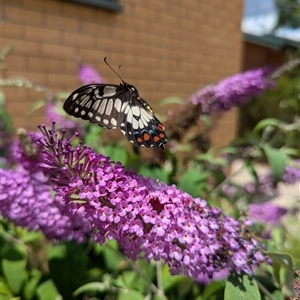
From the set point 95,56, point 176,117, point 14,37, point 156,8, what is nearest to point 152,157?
point 176,117

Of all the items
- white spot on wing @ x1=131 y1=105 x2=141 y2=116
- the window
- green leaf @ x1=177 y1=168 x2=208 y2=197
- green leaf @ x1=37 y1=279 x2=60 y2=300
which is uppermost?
the window

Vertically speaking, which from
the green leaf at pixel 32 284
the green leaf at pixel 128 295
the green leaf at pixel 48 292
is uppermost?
the green leaf at pixel 128 295

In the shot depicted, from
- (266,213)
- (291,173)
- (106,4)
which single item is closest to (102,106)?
(291,173)

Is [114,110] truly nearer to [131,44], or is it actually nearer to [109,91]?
[109,91]

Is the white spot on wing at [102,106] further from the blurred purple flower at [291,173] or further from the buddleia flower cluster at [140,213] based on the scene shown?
the blurred purple flower at [291,173]

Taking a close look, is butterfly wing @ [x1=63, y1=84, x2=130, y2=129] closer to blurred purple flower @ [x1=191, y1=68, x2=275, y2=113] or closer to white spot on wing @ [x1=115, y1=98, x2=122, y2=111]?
white spot on wing @ [x1=115, y1=98, x2=122, y2=111]

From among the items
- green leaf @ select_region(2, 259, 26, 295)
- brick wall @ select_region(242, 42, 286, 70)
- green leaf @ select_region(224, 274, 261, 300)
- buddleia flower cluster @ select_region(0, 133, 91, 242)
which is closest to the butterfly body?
buddleia flower cluster @ select_region(0, 133, 91, 242)

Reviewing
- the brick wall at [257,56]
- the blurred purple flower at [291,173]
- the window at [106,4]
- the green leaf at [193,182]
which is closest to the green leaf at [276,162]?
the blurred purple flower at [291,173]
